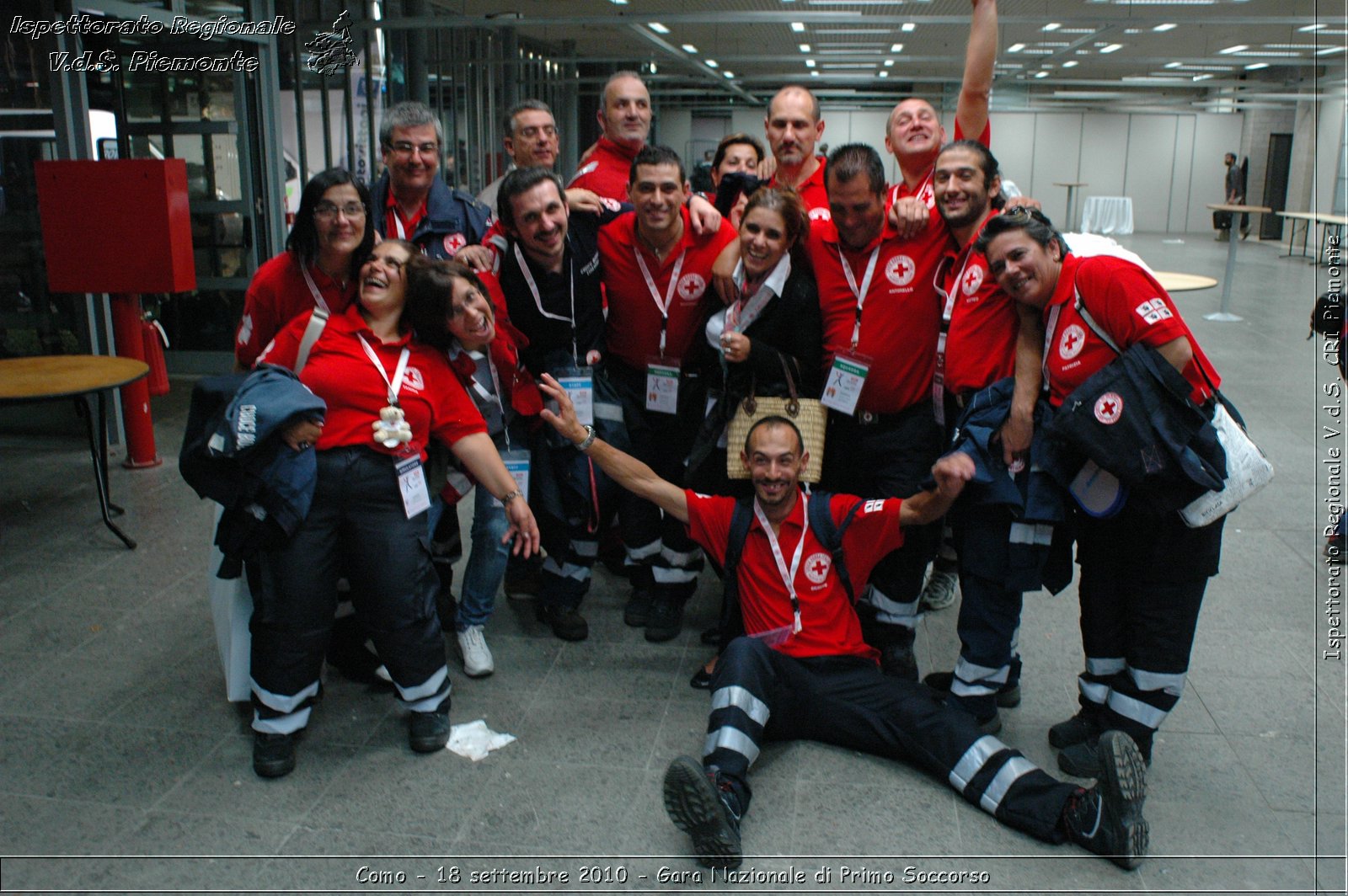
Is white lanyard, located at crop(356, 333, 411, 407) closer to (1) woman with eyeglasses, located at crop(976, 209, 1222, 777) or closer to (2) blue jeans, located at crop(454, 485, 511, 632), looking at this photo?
(2) blue jeans, located at crop(454, 485, 511, 632)

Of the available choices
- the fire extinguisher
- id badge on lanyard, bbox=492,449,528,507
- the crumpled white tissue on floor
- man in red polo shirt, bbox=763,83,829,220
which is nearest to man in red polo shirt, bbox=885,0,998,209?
man in red polo shirt, bbox=763,83,829,220

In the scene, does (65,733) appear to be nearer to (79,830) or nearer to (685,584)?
(79,830)

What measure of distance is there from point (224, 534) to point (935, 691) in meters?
2.23

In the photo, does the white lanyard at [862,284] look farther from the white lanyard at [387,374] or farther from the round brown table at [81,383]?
the round brown table at [81,383]

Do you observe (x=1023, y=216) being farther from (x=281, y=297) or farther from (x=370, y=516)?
(x=281, y=297)

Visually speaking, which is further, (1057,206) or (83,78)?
(1057,206)

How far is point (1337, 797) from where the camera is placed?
9.29 ft

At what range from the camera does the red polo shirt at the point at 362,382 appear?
9.63 ft

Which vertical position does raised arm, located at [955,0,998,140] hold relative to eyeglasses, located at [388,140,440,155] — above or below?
above

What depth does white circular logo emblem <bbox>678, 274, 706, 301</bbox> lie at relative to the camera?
3.65 metres

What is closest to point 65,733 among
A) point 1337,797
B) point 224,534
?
point 224,534

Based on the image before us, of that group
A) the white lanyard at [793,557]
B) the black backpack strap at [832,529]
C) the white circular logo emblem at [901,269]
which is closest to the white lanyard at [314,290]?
the white lanyard at [793,557]

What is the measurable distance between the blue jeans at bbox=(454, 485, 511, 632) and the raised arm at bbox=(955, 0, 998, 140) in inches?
82.2

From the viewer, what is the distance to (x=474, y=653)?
3.58m
